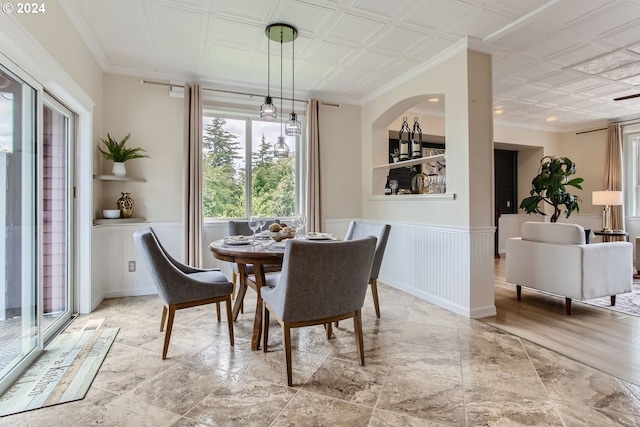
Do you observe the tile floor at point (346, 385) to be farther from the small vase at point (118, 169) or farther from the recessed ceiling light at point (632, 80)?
the recessed ceiling light at point (632, 80)

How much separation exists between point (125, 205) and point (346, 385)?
307cm

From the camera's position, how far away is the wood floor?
7.45ft

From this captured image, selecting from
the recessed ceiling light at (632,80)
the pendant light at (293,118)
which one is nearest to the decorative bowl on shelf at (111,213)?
the pendant light at (293,118)

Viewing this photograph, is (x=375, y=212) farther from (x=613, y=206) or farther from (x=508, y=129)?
(x=613, y=206)

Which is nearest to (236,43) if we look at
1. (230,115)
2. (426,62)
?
(230,115)

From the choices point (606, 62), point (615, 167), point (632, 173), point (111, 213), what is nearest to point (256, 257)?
point (111, 213)

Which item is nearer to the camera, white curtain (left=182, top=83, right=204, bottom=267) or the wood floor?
the wood floor

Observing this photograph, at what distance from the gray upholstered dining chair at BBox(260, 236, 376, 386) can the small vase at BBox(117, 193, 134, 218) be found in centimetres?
244

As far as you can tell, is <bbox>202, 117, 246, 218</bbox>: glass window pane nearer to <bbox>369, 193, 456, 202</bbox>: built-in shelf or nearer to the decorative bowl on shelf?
the decorative bowl on shelf

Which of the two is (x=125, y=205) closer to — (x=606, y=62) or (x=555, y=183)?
(x=606, y=62)

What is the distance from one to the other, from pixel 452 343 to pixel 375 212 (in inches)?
94.5

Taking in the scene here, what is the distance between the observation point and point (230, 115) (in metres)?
4.40

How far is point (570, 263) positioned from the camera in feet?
10.6

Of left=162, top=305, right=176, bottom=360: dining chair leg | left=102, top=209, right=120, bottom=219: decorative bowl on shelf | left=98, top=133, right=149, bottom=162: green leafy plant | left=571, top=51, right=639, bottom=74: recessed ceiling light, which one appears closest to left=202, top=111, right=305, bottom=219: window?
left=98, top=133, right=149, bottom=162: green leafy plant
